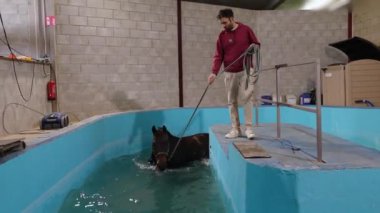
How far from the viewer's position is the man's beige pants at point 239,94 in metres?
3.92

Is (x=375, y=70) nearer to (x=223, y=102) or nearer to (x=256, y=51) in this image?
(x=223, y=102)

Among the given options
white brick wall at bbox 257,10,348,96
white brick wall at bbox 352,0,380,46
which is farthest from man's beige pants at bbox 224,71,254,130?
white brick wall at bbox 352,0,380,46

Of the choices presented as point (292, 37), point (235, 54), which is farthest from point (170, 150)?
point (292, 37)

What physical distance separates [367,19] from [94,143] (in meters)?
6.94

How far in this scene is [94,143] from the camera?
4953mm

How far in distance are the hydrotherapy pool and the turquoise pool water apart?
166 millimetres

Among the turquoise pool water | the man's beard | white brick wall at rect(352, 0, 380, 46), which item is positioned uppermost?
white brick wall at rect(352, 0, 380, 46)

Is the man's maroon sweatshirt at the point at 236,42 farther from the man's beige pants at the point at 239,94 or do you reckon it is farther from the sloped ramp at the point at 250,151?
the sloped ramp at the point at 250,151

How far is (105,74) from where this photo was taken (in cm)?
744

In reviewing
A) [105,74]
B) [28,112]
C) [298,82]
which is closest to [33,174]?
[28,112]

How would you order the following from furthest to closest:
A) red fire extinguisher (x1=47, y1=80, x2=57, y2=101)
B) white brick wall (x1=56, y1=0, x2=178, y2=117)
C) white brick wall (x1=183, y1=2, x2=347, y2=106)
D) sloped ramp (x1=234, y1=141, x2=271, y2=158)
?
1. white brick wall (x1=183, y1=2, x2=347, y2=106)
2. white brick wall (x1=56, y1=0, x2=178, y2=117)
3. red fire extinguisher (x1=47, y1=80, x2=57, y2=101)
4. sloped ramp (x1=234, y1=141, x2=271, y2=158)

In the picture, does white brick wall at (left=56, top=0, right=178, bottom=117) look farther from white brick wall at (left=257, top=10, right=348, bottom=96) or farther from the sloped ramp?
the sloped ramp

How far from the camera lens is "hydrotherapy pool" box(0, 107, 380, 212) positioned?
2.60m

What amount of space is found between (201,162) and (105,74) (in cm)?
319
